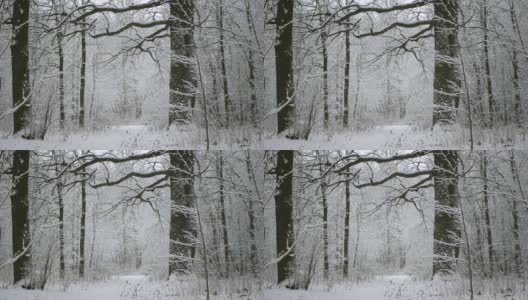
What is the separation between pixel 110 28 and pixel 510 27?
2902 millimetres

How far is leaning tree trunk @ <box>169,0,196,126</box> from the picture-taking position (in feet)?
12.2

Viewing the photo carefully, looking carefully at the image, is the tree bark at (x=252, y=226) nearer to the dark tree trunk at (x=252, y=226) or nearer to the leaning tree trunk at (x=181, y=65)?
the dark tree trunk at (x=252, y=226)

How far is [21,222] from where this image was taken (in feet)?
12.5

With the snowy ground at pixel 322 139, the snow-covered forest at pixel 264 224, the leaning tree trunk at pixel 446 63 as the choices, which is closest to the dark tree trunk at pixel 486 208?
the snow-covered forest at pixel 264 224

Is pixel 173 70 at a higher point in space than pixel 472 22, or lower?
lower

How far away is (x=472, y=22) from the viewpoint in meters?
3.71

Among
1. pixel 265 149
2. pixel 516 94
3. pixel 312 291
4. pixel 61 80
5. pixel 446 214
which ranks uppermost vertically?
pixel 61 80

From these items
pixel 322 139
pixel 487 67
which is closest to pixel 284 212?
pixel 322 139

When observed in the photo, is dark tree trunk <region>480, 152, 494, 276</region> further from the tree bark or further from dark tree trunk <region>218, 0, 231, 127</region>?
dark tree trunk <region>218, 0, 231, 127</region>

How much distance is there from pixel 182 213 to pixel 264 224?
0.61 meters

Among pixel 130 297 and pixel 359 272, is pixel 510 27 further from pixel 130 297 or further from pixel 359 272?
pixel 130 297

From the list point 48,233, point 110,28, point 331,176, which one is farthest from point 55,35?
point 331,176

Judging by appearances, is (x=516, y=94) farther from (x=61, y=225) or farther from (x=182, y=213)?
(x=61, y=225)

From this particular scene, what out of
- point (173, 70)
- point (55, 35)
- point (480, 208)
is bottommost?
point (480, 208)
